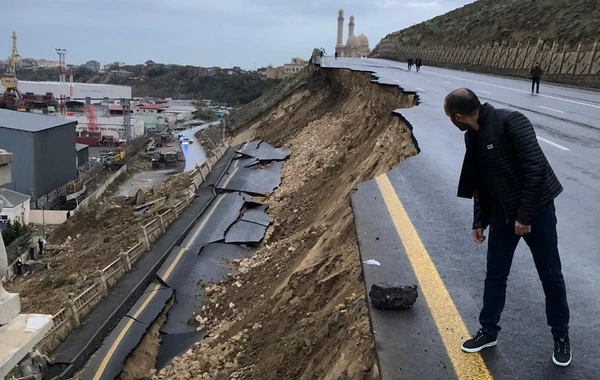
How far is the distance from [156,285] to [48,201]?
88.0 feet

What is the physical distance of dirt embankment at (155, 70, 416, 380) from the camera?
507 centimetres

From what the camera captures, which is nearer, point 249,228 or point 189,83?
point 249,228

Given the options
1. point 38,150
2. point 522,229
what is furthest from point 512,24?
point 522,229

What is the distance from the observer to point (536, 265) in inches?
134

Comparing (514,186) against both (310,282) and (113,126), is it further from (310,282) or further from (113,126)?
(113,126)

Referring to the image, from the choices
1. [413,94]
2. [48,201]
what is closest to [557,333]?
[413,94]

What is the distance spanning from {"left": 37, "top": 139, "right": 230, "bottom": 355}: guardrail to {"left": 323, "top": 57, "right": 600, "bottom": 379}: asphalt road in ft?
16.9

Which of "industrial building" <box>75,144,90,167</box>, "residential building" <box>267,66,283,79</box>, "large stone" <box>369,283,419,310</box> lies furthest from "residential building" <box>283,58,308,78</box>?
"large stone" <box>369,283,419,310</box>

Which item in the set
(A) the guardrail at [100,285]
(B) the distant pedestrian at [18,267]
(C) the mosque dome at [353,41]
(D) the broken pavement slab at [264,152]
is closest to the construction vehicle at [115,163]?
(D) the broken pavement slab at [264,152]

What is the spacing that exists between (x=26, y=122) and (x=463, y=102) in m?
39.6

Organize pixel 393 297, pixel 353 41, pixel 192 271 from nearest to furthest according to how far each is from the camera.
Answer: pixel 393 297 → pixel 192 271 → pixel 353 41

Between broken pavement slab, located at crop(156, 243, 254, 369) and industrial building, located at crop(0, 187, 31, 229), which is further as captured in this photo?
industrial building, located at crop(0, 187, 31, 229)

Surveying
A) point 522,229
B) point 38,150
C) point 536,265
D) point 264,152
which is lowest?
point 38,150

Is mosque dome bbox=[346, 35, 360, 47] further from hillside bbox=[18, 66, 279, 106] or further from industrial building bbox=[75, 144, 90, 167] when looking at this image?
industrial building bbox=[75, 144, 90, 167]
